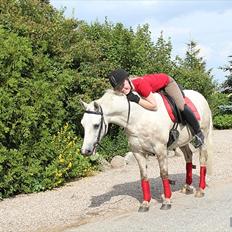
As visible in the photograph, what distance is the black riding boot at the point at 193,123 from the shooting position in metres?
8.09

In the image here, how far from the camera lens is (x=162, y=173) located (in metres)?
7.76

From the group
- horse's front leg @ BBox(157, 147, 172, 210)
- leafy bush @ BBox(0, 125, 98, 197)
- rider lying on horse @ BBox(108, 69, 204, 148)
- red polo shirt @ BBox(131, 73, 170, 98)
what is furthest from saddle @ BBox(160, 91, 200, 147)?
leafy bush @ BBox(0, 125, 98, 197)

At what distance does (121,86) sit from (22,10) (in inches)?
236

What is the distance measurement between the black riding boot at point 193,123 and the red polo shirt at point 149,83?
576mm

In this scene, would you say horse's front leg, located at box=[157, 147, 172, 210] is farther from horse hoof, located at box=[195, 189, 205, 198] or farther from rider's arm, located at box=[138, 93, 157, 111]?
horse hoof, located at box=[195, 189, 205, 198]

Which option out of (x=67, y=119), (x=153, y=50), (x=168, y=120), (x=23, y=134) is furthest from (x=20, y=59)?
(x=153, y=50)

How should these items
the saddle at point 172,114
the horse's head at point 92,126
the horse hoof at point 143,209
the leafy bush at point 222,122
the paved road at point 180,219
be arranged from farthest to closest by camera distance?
the leafy bush at point 222,122
the saddle at point 172,114
the horse hoof at point 143,209
the horse's head at point 92,126
the paved road at point 180,219

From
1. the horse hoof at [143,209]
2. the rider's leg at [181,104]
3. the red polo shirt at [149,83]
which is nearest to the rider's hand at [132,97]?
the red polo shirt at [149,83]

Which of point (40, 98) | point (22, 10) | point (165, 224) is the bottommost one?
point (165, 224)

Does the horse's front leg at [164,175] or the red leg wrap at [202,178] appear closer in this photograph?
the horse's front leg at [164,175]

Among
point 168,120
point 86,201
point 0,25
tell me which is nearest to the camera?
point 168,120

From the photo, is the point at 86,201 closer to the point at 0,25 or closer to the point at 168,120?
the point at 168,120

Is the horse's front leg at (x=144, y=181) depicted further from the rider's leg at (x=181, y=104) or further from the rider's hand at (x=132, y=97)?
the rider's leg at (x=181, y=104)

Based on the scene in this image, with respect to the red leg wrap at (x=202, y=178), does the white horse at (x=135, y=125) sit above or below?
above
